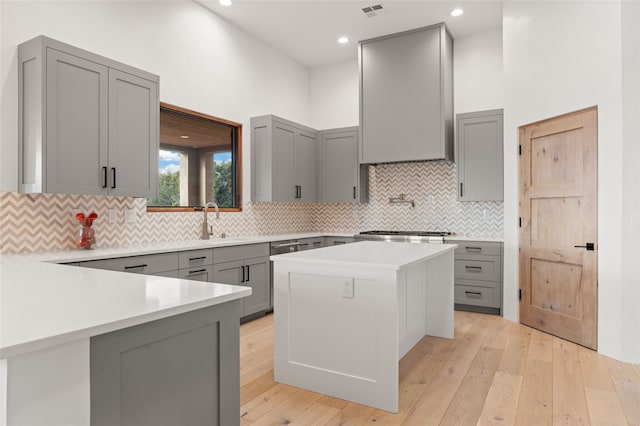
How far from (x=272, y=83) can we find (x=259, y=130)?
95cm

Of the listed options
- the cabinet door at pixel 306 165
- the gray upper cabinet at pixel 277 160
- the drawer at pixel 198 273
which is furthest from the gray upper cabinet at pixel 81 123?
the cabinet door at pixel 306 165

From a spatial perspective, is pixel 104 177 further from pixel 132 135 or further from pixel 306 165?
pixel 306 165

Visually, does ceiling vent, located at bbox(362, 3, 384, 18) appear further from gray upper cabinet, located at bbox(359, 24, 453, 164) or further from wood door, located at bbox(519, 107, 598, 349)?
wood door, located at bbox(519, 107, 598, 349)

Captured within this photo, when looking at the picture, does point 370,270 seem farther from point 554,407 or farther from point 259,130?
point 259,130

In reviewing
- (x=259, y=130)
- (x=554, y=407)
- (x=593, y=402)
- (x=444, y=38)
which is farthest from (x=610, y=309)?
(x=259, y=130)

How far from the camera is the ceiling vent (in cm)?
463

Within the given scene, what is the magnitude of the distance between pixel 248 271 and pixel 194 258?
760 millimetres

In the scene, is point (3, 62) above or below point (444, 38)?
below

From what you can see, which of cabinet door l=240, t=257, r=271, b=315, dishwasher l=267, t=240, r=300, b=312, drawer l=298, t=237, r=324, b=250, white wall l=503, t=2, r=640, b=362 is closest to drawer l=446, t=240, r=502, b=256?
white wall l=503, t=2, r=640, b=362

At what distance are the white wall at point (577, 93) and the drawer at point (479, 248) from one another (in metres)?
0.17

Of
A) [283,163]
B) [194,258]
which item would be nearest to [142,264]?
[194,258]

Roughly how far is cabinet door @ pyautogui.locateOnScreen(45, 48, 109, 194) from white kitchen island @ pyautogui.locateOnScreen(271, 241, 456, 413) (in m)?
1.59

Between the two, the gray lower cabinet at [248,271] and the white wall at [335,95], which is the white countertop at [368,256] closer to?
the gray lower cabinet at [248,271]

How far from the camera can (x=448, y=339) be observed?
148 inches
